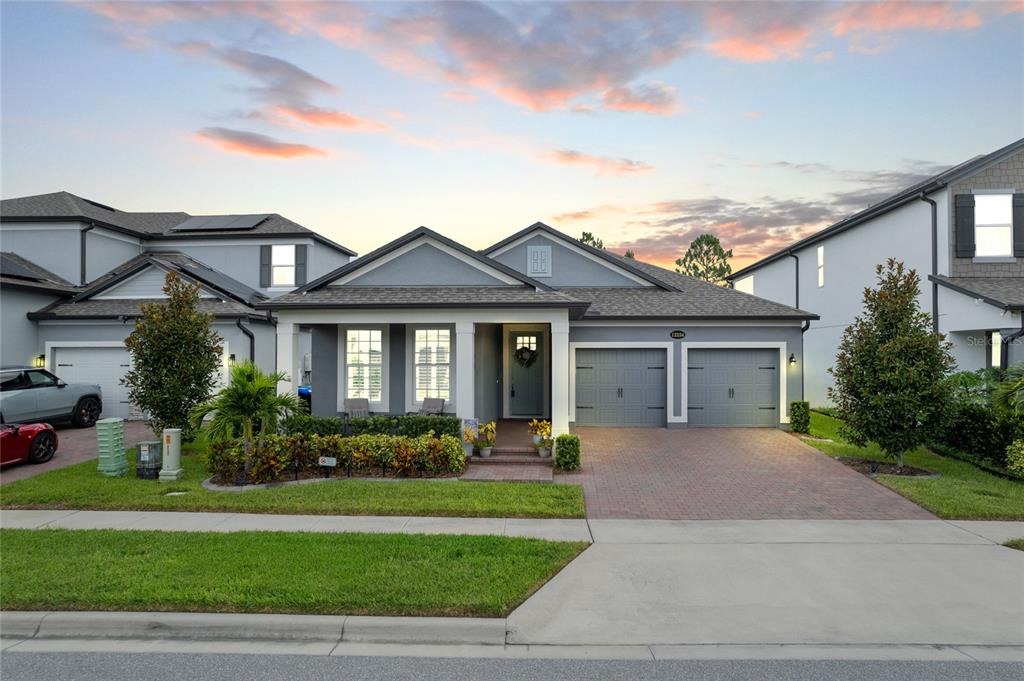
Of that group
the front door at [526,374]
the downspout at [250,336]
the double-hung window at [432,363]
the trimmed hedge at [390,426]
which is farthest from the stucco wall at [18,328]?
the front door at [526,374]

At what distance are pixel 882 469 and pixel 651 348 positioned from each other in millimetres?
6758

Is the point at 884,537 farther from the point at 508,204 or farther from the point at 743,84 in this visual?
the point at 508,204

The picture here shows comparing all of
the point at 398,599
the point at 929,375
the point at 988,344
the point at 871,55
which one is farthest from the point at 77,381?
the point at 988,344

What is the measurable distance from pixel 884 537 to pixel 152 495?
11294 millimetres

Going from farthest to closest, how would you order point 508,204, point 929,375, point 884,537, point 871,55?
point 508,204
point 871,55
point 929,375
point 884,537

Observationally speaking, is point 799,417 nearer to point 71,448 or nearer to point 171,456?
point 171,456

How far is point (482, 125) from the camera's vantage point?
1686 cm

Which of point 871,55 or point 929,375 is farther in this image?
point 871,55

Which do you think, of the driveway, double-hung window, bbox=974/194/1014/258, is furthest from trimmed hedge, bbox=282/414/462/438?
double-hung window, bbox=974/194/1014/258

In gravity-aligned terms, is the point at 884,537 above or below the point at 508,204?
below

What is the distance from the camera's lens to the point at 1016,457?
407 inches

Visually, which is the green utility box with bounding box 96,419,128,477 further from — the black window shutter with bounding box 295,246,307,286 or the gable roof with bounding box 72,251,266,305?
the black window shutter with bounding box 295,246,307,286

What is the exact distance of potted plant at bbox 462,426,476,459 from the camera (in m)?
12.2

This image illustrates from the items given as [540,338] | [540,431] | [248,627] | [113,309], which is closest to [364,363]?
[540,431]
